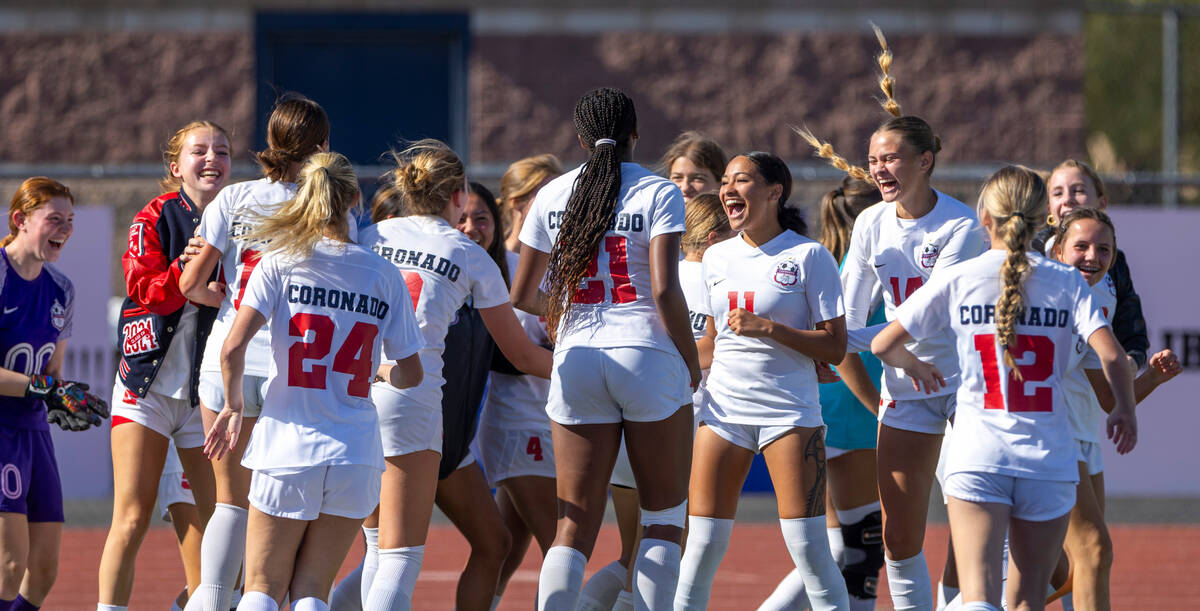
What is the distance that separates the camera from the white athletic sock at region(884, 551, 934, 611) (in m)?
5.36

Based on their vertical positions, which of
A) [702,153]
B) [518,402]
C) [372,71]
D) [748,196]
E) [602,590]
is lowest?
[602,590]

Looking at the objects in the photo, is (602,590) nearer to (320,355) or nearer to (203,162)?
(320,355)

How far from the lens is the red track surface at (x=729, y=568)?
761cm

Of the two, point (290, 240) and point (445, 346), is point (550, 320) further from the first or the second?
point (290, 240)

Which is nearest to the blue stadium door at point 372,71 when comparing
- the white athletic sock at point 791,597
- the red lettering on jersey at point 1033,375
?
the white athletic sock at point 791,597

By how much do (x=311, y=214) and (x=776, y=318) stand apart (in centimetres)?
171

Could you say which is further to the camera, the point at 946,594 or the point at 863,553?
the point at 863,553

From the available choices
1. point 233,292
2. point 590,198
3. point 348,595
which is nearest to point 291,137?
point 233,292

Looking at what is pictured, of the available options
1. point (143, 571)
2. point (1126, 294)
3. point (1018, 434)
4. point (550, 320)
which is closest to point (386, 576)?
point (550, 320)

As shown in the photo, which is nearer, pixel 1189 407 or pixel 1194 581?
pixel 1194 581

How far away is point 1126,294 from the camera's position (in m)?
5.59

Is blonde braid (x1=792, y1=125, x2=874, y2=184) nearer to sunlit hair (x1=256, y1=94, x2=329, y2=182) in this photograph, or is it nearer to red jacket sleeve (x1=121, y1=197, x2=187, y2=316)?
sunlit hair (x1=256, y1=94, x2=329, y2=182)

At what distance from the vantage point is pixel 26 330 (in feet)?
18.0

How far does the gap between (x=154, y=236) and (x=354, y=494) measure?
153cm
